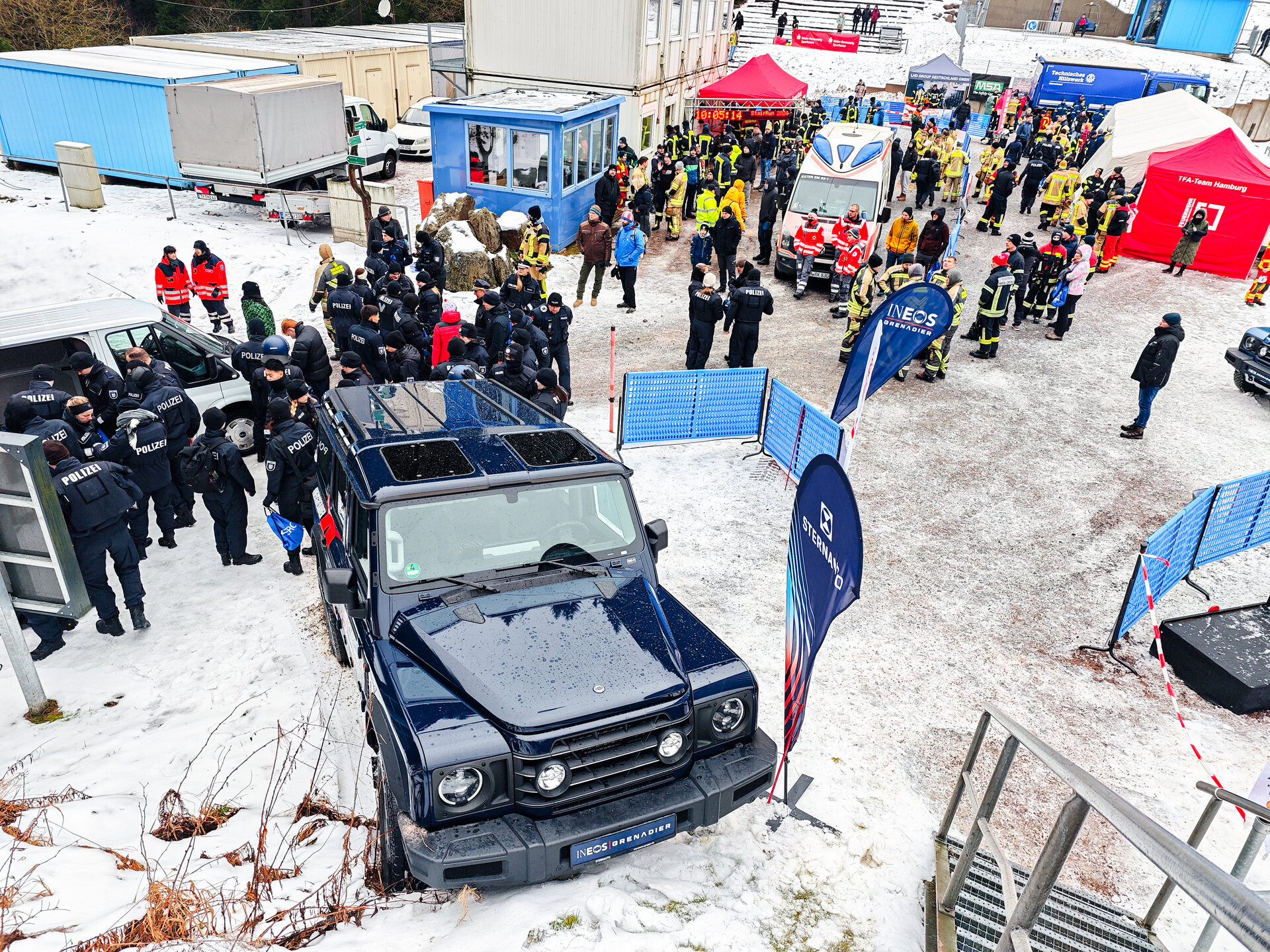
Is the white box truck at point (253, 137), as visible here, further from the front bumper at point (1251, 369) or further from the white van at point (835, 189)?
the front bumper at point (1251, 369)

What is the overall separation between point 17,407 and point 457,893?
6.34 m

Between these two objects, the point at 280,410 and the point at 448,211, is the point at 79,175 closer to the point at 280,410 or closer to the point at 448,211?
the point at 448,211

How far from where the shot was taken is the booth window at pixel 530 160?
1739cm

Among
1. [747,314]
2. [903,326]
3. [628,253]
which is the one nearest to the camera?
[903,326]

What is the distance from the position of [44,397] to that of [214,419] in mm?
1711

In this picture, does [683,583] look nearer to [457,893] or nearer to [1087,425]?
[457,893]

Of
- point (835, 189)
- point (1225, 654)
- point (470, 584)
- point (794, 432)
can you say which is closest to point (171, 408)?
A: point (470, 584)

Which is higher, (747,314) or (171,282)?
(747,314)

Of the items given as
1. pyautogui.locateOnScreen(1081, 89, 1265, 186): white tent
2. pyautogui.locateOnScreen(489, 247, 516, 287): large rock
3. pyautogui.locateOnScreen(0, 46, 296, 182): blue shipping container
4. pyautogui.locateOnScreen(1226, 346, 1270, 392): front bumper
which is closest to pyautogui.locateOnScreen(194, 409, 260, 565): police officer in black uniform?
pyautogui.locateOnScreen(489, 247, 516, 287): large rock

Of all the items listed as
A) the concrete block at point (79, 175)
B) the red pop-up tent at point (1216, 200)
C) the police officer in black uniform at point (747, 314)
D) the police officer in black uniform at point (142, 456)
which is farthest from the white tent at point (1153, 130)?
the concrete block at point (79, 175)

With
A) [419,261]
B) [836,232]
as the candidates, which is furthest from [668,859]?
[836,232]

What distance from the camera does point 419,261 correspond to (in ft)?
48.1

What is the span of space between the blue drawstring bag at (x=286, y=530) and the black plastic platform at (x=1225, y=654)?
7.96m

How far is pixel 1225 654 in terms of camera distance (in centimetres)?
673
